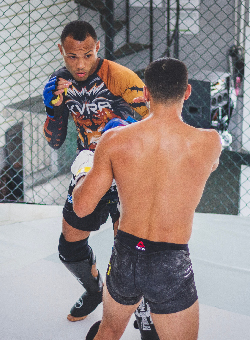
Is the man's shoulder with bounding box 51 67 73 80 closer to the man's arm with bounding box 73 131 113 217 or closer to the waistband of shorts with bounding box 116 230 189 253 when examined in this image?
the man's arm with bounding box 73 131 113 217

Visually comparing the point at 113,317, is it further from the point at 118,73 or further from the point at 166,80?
the point at 118,73

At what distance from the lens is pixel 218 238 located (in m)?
2.71

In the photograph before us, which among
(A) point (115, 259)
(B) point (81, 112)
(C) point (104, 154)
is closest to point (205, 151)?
(C) point (104, 154)

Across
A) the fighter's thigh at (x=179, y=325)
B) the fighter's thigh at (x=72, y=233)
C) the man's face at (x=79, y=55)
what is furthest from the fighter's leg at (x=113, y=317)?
the man's face at (x=79, y=55)

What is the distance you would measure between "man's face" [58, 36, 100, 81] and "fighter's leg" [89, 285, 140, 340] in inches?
36.9

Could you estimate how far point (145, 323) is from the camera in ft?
5.00

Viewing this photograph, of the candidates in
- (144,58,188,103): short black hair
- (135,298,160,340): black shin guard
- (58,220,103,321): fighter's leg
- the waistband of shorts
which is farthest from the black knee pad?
(144,58,188,103): short black hair

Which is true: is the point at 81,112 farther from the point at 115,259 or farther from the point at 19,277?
the point at 19,277

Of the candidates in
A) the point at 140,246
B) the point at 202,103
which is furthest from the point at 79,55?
the point at 202,103

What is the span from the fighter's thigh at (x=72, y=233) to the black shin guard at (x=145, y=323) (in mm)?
369

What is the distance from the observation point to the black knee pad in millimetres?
1639

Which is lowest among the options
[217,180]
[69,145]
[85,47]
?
[217,180]

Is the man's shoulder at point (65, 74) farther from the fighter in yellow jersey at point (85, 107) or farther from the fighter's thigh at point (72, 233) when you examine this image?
the fighter's thigh at point (72, 233)

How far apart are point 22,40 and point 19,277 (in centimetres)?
336
